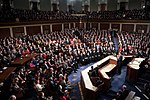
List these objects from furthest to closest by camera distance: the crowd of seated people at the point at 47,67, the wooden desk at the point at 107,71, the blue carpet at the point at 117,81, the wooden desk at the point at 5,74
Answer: the blue carpet at the point at 117,81 → the wooden desk at the point at 107,71 → the wooden desk at the point at 5,74 → the crowd of seated people at the point at 47,67

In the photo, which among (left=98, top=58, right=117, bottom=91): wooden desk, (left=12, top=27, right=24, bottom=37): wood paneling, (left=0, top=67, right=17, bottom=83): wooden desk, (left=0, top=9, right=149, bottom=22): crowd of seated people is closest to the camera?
(left=0, top=67, right=17, bottom=83): wooden desk

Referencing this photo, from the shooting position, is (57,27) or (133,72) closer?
(133,72)

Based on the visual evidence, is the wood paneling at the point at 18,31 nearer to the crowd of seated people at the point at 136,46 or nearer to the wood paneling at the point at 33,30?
the wood paneling at the point at 33,30

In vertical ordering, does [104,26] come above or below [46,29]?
above

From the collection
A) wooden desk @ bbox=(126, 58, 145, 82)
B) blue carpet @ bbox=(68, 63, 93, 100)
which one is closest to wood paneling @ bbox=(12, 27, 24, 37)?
blue carpet @ bbox=(68, 63, 93, 100)

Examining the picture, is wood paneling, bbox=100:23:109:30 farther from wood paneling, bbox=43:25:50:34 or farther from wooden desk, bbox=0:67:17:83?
wooden desk, bbox=0:67:17:83

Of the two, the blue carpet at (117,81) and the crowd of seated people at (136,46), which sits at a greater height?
the crowd of seated people at (136,46)

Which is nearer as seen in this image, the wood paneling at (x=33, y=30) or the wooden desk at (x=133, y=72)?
the wooden desk at (x=133, y=72)

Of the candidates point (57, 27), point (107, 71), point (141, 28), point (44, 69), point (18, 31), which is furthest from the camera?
point (57, 27)

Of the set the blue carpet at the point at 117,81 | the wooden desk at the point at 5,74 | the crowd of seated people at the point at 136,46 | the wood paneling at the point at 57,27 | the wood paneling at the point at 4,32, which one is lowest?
the blue carpet at the point at 117,81

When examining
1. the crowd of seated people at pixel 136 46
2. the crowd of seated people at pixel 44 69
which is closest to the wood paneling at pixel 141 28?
the crowd of seated people at pixel 136 46

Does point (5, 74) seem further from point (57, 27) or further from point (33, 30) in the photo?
point (57, 27)

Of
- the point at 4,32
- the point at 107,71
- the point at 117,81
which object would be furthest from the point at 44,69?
the point at 4,32

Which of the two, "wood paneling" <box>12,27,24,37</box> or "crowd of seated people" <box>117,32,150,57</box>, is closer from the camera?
"crowd of seated people" <box>117,32,150,57</box>
